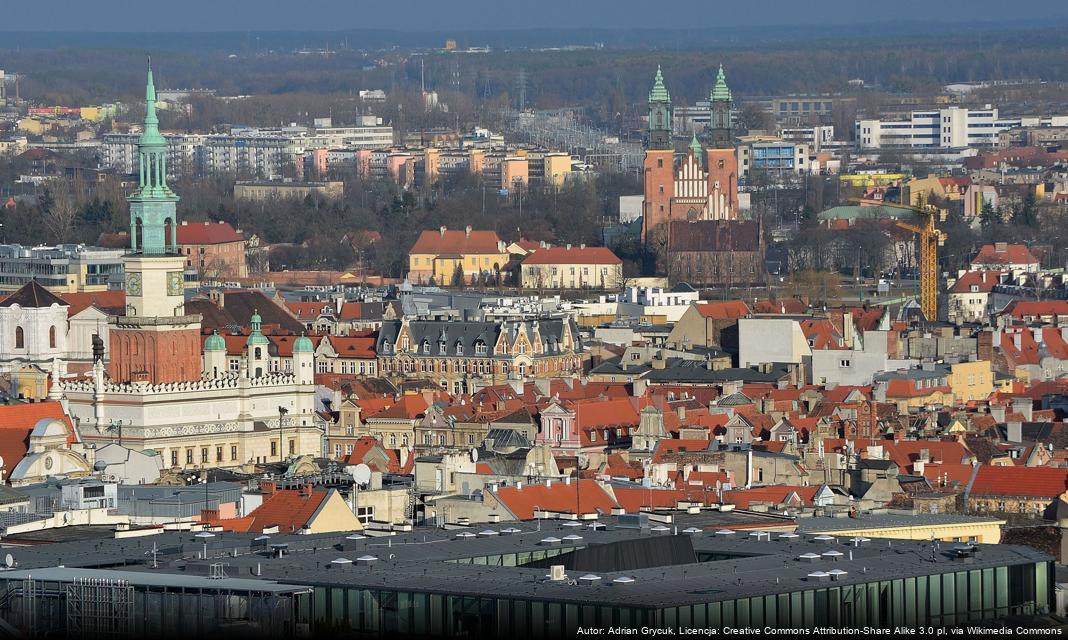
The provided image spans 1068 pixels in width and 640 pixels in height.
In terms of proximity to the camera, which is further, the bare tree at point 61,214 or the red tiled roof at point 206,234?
the bare tree at point 61,214

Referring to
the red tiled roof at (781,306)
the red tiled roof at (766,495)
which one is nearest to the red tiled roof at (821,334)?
the red tiled roof at (781,306)

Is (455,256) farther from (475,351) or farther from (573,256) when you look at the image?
(475,351)

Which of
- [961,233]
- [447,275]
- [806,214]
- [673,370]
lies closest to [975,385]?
[673,370]

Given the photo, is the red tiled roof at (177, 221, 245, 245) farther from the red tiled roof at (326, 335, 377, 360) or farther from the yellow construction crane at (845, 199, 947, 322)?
the red tiled roof at (326, 335, 377, 360)

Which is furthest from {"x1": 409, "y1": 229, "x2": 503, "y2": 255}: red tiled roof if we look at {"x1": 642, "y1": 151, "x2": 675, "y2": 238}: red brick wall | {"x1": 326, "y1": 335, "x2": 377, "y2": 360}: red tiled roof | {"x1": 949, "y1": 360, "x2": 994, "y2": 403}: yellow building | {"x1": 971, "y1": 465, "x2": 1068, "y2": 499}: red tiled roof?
{"x1": 971, "y1": 465, "x2": 1068, "y2": 499}: red tiled roof

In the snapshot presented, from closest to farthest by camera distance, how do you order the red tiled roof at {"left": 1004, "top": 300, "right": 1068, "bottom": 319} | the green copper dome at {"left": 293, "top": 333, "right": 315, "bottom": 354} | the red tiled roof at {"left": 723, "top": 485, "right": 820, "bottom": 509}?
the red tiled roof at {"left": 723, "top": 485, "right": 820, "bottom": 509}
the green copper dome at {"left": 293, "top": 333, "right": 315, "bottom": 354}
the red tiled roof at {"left": 1004, "top": 300, "right": 1068, "bottom": 319}

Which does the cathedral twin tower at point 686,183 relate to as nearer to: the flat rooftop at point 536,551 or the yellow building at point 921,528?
the yellow building at point 921,528

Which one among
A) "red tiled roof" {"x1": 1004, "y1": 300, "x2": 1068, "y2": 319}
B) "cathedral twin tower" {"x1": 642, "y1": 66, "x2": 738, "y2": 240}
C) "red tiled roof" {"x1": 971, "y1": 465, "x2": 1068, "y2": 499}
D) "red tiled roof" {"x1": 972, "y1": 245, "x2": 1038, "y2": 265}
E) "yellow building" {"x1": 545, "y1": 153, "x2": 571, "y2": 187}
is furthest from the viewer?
"yellow building" {"x1": 545, "y1": 153, "x2": 571, "y2": 187}
